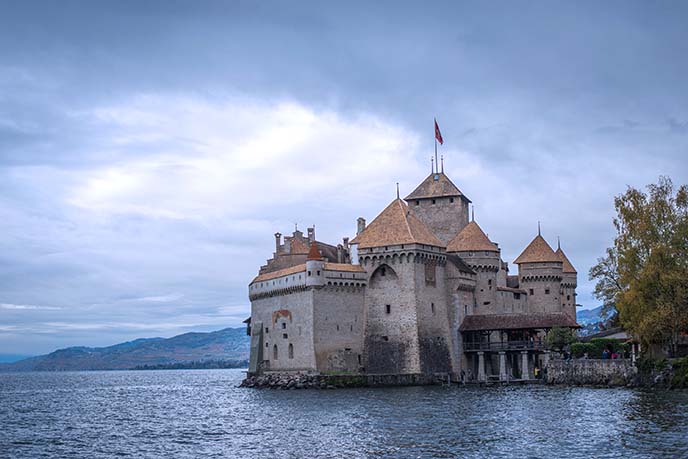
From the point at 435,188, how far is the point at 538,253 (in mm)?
10866

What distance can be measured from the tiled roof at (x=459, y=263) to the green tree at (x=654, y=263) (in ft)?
52.0

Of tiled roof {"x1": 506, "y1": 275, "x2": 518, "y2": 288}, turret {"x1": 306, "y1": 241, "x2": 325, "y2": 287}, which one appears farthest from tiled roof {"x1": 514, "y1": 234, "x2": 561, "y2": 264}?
turret {"x1": 306, "y1": 241, "x2": 325, "y2": 287}

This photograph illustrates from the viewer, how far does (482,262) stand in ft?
230

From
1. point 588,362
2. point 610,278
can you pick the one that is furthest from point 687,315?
point 610,278

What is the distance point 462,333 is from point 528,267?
14.7m

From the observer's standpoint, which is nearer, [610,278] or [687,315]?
[687,315]

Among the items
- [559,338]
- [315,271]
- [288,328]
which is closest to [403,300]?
[315,271]

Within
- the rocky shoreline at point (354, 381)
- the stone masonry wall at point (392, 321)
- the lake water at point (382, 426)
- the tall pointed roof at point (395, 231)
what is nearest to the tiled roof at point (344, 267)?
the stone masonry wall at point (392, 321)

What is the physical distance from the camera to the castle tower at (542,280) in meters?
77.7

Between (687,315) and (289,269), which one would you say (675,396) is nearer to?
Answer: (687,315)

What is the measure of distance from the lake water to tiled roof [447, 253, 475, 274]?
13237 millimetres

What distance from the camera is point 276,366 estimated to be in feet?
221

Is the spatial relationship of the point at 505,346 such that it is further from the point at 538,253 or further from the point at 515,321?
the point at 538,253

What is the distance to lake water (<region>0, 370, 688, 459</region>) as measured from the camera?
30.7 meters
